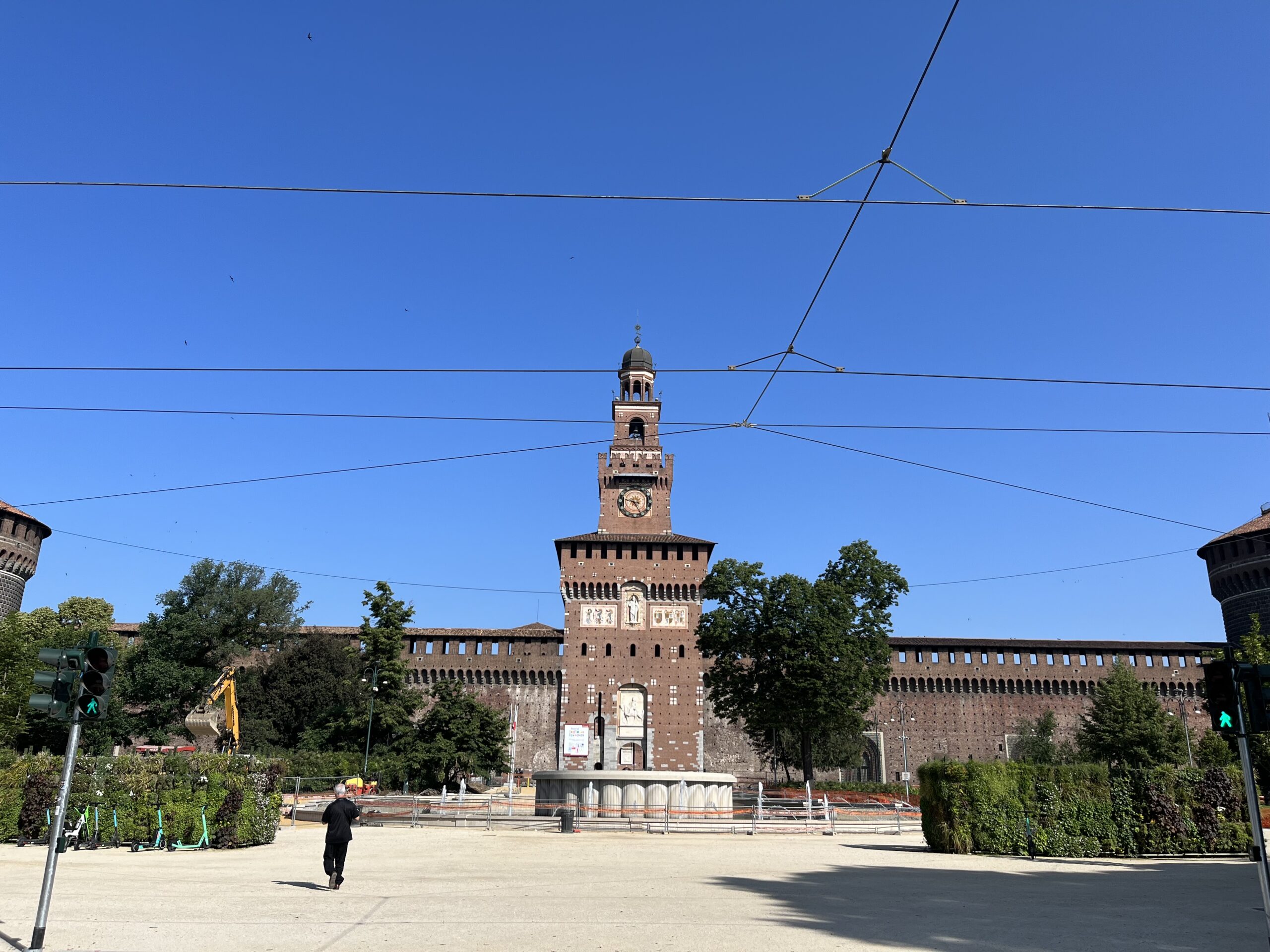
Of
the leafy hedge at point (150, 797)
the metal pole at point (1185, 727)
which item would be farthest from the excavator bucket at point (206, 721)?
the metal pole at point (1185, 727)

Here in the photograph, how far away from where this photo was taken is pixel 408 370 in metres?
13.7

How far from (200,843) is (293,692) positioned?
34522 millimetres

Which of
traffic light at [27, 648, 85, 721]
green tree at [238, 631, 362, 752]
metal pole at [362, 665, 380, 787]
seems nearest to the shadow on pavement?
traffic light at [27, 648, 85, 721]

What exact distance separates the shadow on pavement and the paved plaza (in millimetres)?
39

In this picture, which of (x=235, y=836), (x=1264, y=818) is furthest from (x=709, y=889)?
(x=1264, y=818)

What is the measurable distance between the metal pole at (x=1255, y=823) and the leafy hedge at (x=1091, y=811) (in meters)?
7.70

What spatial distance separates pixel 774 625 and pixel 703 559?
41.8 ft

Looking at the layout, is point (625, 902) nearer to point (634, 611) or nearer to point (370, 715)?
point (370, 715)

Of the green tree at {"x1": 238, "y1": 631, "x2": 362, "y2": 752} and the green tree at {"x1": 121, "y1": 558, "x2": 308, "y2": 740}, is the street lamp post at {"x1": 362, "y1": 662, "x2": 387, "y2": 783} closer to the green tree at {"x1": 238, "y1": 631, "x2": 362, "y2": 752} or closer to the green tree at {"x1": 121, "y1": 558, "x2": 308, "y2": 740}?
the green tree at {"x1": 238, "y1": 631, "x2": 362, "y2": 752}

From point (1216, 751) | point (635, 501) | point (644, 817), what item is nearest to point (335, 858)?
point (644, 817)

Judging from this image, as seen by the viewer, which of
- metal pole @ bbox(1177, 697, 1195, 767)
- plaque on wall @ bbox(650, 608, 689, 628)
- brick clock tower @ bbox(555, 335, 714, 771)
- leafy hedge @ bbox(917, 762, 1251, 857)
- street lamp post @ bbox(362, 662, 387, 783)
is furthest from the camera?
plaque on wall @ bbox(650, 608, 689, 628)

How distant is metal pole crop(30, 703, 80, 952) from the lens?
6.95m

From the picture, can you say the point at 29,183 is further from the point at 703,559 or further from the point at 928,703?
the point at 928,703

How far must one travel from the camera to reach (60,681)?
7.71 metres
